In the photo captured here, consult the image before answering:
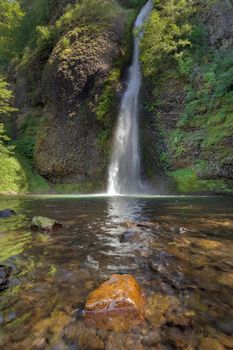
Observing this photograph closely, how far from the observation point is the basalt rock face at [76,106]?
795 inches

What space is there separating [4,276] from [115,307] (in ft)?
4.83

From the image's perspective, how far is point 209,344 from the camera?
1.96 metres

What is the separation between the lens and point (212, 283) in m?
2.94

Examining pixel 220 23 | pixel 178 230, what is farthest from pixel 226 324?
pixel 220 23

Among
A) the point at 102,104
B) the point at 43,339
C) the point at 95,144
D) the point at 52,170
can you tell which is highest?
the point at 102,104

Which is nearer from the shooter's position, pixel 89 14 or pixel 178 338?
pixel 178 338

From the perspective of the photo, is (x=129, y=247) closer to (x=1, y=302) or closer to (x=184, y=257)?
(x=184, y=257)

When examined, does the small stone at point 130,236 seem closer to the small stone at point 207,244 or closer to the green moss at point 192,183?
the small stone at point 207,244

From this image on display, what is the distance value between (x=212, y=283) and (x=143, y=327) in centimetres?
114

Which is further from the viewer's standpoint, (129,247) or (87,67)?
(87,67)

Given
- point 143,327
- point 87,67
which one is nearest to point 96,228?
point 143,327

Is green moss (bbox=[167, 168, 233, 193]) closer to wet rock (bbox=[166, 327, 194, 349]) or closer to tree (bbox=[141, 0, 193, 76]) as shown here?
tree (bbox=[141, 0, 193, 76])

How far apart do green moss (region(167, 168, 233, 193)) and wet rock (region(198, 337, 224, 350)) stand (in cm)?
1190

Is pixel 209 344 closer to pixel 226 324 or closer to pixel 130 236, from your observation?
pixel 226 324
